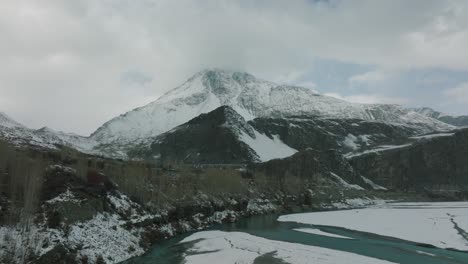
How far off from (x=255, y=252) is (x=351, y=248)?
11.9 metres

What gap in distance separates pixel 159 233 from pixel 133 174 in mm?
17801

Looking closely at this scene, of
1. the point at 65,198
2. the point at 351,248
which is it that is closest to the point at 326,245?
the point at 351,248

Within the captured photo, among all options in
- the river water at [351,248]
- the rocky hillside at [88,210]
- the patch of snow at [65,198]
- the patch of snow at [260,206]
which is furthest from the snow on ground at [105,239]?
the patch of snow at [260,206]

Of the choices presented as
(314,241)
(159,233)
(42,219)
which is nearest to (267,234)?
(314,241)

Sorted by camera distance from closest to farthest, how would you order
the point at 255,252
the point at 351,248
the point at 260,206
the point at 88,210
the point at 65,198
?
the point at 255,252 < the point at 65,198 < the point at 88,210 < the point at 351,248 < the point at 260,206

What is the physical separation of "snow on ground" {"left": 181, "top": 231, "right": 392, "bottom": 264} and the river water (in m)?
0.99

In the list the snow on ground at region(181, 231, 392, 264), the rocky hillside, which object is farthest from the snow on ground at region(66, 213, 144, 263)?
the snow on ground at region(181, 231, 392, 264)

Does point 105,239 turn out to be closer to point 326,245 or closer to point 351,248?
point 326,245

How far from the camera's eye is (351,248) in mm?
47781

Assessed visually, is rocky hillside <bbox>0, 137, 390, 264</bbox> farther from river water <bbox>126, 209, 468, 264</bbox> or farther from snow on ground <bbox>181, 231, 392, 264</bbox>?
snow on ground <bbox>181, 231, 392, 264</bbox>

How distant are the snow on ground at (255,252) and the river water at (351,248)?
0.99 metres

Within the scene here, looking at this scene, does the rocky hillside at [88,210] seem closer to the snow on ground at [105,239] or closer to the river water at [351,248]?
the snow on ground at [105,239]

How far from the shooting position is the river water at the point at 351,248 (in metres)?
41.5

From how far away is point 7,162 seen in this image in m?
46.7
